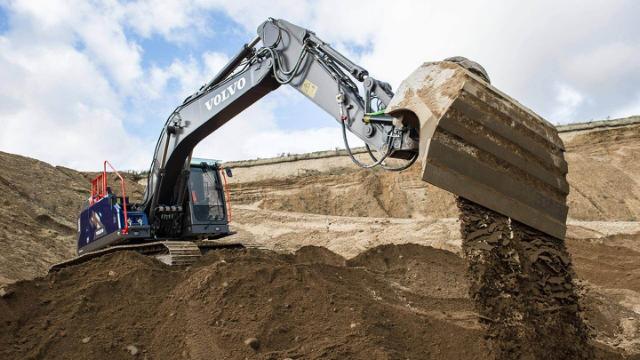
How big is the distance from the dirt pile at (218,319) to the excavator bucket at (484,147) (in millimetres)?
1130

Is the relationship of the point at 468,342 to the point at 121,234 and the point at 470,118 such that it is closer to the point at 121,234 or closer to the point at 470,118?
the point at 470,118

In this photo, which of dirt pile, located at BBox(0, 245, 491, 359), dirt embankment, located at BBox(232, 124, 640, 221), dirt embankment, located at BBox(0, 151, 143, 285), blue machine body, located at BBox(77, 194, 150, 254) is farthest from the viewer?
dirt embankment, located at BBox(232, 124, 640, 221)

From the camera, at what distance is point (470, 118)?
4.55 m

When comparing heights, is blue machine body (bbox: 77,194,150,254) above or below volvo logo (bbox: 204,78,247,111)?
below

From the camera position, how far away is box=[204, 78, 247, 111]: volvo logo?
779cm

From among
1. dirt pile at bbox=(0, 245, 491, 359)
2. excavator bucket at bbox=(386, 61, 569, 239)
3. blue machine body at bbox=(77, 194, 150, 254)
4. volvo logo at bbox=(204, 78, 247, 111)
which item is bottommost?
dirt pile at bbox=(0, 245, 491, 359)

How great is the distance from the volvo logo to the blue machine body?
7.05 ft

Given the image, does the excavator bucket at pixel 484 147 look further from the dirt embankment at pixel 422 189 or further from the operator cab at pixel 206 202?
the dirt embankment at pixel 422 189

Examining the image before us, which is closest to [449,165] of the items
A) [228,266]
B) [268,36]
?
[228,266]

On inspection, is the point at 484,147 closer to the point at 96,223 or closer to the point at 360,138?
the point at 360,138

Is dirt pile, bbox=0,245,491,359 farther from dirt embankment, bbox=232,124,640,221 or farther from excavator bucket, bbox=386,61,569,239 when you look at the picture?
dirt embankment, bbox=232,124,640,221

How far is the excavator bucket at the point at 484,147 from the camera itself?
4465 mm

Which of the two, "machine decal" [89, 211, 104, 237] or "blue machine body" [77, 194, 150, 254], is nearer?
"blue machine body" [77, 194, 150, 254]

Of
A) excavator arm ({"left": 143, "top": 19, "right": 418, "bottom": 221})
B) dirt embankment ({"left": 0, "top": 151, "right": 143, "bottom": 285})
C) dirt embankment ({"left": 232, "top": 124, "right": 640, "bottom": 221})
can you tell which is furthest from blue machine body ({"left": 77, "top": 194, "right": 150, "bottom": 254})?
dirt embankment ({"left": 232, "top": 124, "right": 640, "bottom": 221})
